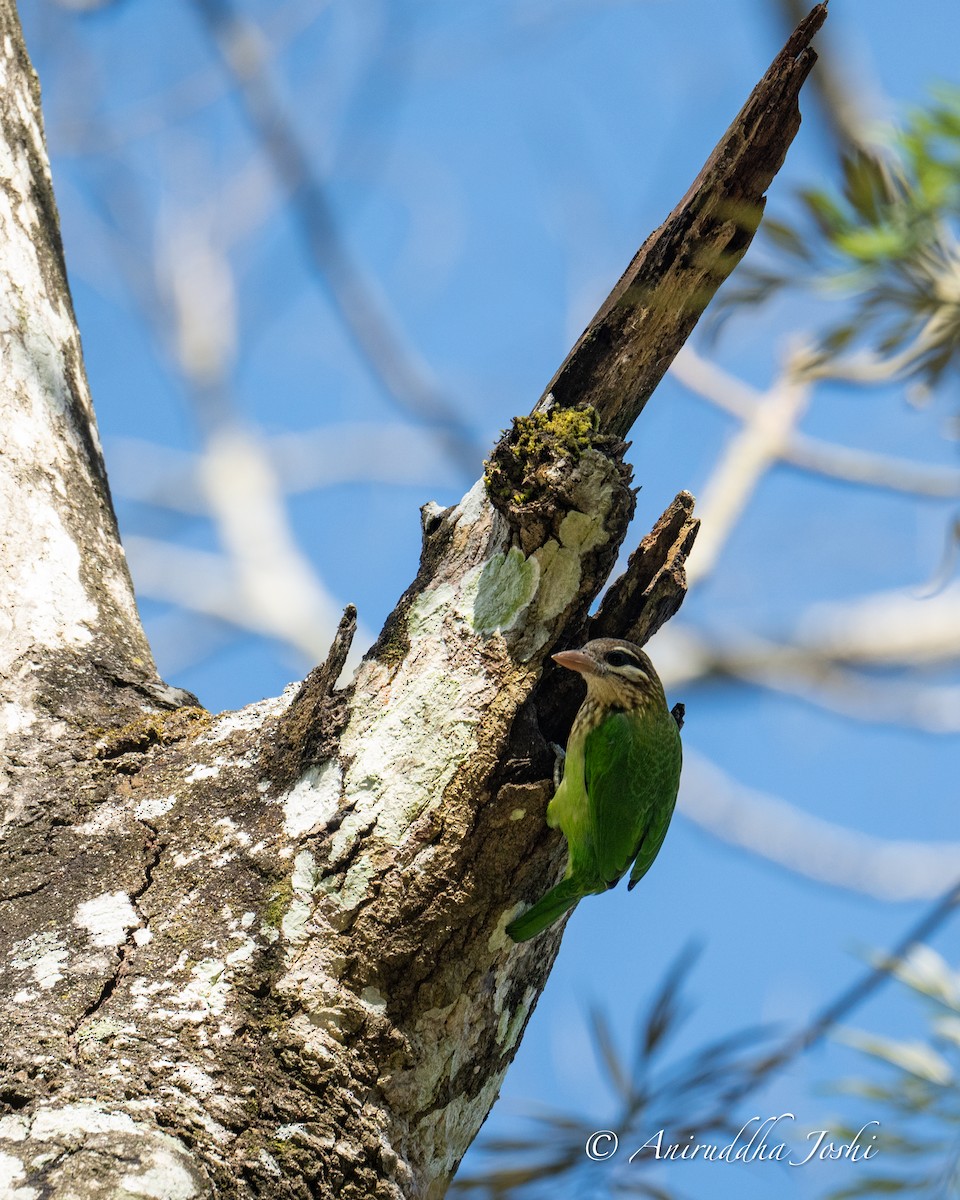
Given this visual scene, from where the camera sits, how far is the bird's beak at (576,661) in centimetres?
276

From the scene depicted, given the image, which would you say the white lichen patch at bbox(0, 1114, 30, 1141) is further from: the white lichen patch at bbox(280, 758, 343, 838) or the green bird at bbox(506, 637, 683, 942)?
the green bird at bbox(506, 637, 683, 942)

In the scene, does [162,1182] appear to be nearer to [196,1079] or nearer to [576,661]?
[196,1079]

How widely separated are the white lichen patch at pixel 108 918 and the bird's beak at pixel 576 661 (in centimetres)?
110

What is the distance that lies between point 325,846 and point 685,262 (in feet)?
4.93

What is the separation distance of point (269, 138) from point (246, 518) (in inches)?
176

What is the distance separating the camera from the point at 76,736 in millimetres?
2693

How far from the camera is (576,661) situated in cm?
283

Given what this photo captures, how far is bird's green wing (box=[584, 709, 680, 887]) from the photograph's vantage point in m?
3.28

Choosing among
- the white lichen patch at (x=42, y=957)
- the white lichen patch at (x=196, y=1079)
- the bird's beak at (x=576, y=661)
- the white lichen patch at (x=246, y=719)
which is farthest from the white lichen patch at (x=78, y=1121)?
the bird's beak at (x=576, y=661)

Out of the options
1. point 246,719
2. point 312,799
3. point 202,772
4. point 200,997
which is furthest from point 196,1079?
point 246,719

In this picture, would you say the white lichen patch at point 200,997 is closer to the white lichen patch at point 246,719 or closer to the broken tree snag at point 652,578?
the white lichen patch at point 246,719

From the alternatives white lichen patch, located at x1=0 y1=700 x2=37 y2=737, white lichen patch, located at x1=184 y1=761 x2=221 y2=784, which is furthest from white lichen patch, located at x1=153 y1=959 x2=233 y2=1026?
white lichen patch, located at x1=0 y1=700 x2=37 y2=737

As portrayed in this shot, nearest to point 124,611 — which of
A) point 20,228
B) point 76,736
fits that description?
point 76,736

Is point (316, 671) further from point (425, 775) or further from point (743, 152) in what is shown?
point (743, 152)
